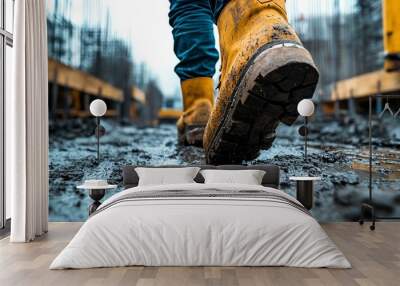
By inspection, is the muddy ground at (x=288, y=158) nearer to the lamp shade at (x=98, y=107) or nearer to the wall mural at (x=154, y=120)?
the wall mural at (x=154, y=120)

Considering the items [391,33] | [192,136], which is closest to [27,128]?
[192,136]

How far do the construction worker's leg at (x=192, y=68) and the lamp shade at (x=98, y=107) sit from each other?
751mm

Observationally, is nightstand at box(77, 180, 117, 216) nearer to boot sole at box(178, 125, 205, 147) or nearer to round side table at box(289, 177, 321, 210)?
boot sole at box(178, 125, 205, 147)

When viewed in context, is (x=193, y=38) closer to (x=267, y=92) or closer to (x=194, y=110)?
(x=194, y=110)

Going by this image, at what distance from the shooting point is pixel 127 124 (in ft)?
17.0

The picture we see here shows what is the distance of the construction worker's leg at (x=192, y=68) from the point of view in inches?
190

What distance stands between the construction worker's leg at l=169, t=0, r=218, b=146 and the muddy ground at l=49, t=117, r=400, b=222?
0.59 feet

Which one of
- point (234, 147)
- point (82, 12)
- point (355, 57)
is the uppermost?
point (82, 12)

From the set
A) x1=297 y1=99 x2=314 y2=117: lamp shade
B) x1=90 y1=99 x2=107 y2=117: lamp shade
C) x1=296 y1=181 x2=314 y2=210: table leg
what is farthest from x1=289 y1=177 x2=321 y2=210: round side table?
x1=90 y1=99 x2=107 y2=117: lamp shade

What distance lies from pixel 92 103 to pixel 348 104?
252 centimetres

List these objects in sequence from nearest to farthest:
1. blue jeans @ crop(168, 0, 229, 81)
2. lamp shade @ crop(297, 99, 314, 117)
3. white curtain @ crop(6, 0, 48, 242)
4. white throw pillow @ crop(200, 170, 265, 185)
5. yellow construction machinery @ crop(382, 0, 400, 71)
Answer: white curtain @ crop(6, 0, 48, 242) < white throw pillow @ crop(200, 170, 265, 185) < blue jeans @ crop(168, 0, 229, 81) < lamp shade @ crop(297, 99, 314, 117) < yellow construction machinery @ crop(382, 0, 400, 71)

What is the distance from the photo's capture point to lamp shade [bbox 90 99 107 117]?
4.96 metres

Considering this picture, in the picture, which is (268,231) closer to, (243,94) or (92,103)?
(243,94)

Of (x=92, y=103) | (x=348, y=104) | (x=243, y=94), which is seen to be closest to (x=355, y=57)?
(x=348, y=104)
